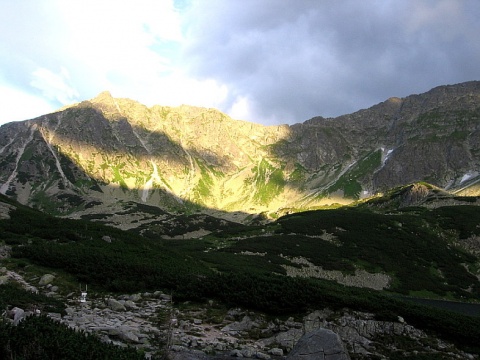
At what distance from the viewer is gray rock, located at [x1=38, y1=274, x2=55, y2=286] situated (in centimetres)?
2078

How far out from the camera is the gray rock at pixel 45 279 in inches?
818

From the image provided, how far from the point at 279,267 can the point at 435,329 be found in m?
45.4

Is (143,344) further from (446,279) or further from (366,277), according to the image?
(446,279)

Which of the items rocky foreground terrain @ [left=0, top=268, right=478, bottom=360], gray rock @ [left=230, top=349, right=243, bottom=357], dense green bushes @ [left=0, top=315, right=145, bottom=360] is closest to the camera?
dense green bushes @ [left=0, top=315, right=145, bottom=360]

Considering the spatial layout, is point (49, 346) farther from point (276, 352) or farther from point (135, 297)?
point (135, 297)

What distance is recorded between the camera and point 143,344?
521 inches

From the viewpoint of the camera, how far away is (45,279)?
69.2 feet

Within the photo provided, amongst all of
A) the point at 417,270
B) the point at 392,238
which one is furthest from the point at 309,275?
the point at 392,238

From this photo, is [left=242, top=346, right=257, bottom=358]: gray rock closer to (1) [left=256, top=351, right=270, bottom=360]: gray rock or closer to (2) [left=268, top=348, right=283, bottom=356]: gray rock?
(1) [left=256, top=351, right=270, bottom=360]: gray rock

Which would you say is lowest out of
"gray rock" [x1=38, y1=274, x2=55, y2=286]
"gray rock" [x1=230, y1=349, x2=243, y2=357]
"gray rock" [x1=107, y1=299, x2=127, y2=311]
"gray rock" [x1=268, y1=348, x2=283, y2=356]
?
"gray rock" [x1=230, y1=349, x2=243, y2=357]

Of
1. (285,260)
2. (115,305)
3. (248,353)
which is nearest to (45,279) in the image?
(115,305)

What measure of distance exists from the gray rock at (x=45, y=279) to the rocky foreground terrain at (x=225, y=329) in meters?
0.05

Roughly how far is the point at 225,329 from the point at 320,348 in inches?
258

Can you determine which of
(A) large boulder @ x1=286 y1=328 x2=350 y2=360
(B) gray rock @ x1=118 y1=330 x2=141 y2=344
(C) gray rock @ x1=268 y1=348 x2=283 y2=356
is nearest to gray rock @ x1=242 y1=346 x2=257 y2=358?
(C) gray rock @ x1=268 y1=348 x2=283 y2=356
